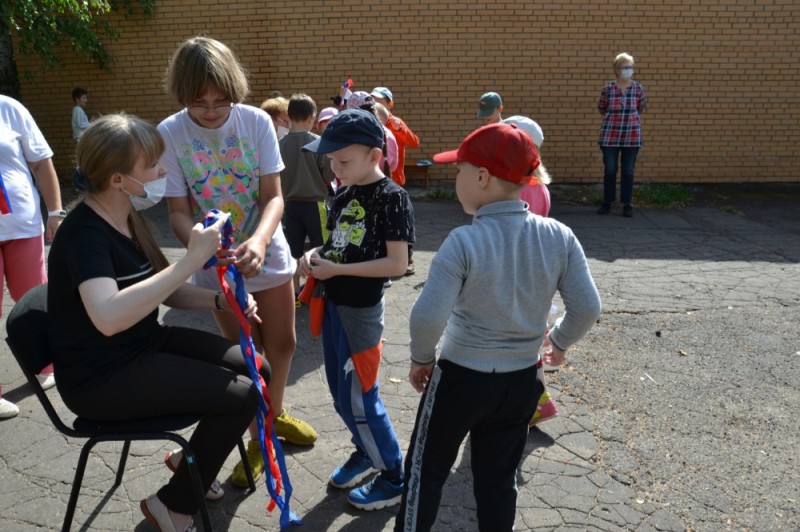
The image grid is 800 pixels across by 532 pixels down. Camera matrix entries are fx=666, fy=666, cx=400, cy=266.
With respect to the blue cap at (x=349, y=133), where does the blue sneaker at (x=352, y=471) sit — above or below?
below

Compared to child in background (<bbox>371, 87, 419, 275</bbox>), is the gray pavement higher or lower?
lower

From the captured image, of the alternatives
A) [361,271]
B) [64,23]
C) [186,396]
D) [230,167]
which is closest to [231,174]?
[230,167]

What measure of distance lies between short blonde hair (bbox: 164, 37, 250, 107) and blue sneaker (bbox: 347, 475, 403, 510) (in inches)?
73.6

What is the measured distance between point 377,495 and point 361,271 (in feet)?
3.53

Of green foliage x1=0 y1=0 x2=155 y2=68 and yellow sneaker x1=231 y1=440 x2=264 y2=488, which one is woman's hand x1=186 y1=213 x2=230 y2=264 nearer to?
yellow sneaker x1=231 y1=440 x2=264 y2=488

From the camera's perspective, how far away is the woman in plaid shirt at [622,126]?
30.1 ft

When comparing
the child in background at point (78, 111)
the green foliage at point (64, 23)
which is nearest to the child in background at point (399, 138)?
the green foliage at point (64, 23)

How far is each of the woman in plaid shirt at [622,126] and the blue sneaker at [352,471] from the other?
7.22 meters

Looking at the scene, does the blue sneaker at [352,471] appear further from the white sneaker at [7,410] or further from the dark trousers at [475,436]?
the white sneaker at [7,410]

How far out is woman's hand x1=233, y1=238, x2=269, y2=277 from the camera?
2777mm

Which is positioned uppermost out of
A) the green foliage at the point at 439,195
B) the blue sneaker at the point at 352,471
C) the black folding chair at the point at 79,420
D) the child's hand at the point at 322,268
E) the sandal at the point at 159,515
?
the child's hand at the point at 322,268

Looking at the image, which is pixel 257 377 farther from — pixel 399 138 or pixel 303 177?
pixel 399 138

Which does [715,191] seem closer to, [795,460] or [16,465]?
[795,460]

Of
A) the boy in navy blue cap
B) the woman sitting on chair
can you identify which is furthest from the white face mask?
the boy in navy blue cap
